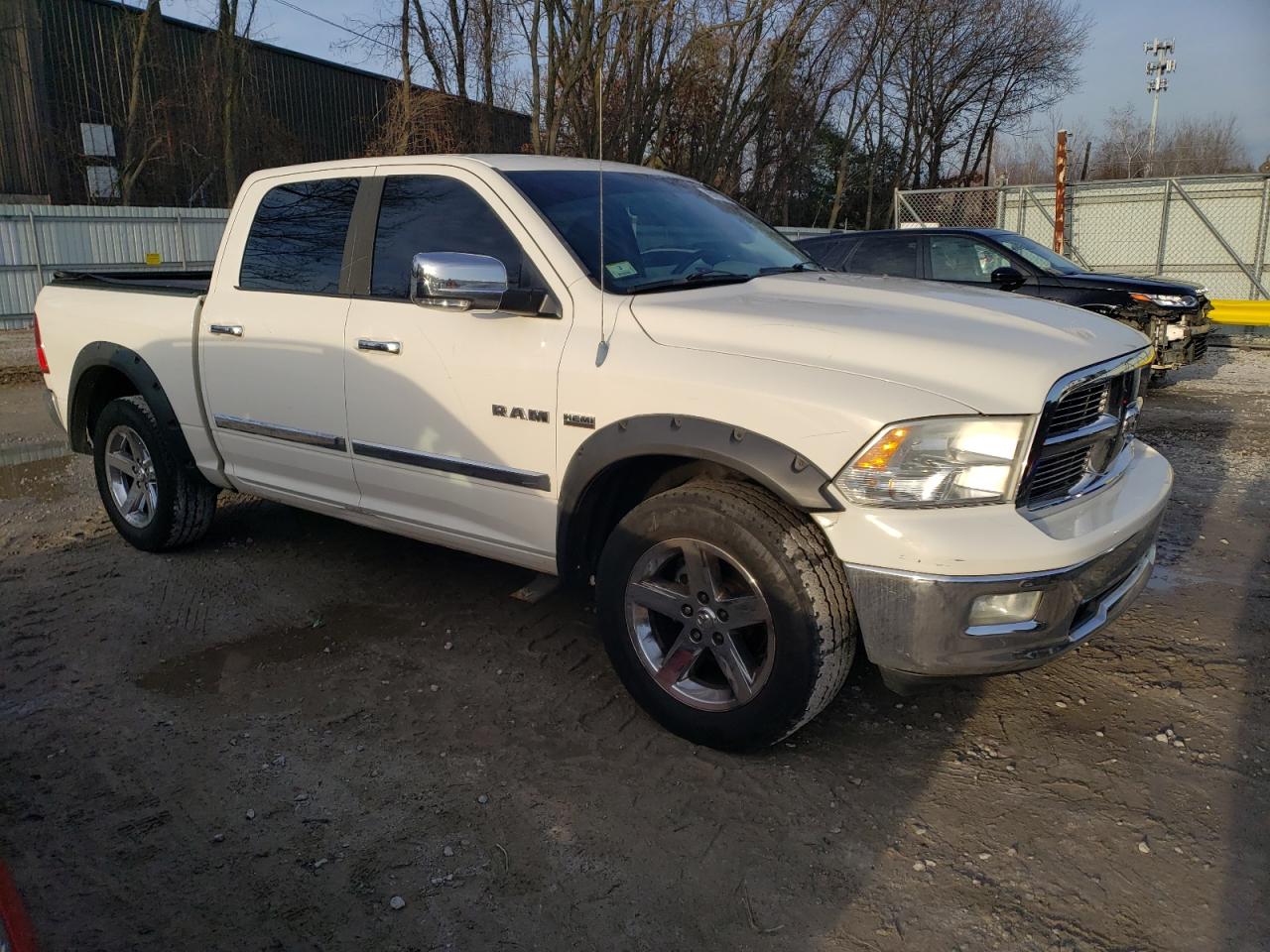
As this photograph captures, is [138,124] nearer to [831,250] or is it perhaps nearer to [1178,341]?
[831,250]

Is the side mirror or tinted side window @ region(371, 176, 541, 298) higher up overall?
tinted side window @ region(371, 176, 541, 298)

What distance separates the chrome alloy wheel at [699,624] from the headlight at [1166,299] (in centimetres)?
806

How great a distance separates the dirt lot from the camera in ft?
8.20

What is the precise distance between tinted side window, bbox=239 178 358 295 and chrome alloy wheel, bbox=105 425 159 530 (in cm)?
129

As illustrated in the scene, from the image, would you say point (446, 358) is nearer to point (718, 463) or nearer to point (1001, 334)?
point (718, 463)

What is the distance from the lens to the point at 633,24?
60.7 feet

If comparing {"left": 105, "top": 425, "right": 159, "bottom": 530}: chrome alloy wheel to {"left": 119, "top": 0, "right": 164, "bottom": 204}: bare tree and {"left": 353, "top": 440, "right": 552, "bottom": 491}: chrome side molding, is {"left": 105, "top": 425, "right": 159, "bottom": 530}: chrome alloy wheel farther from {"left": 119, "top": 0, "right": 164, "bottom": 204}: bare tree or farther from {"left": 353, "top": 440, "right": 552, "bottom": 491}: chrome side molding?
{"left": 119, "top": 0, "right": 164, "bottom": 204}: bare tree

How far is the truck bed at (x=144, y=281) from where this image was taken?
516 cm

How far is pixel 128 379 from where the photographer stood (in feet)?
17.5

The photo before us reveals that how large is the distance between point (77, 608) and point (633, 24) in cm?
1696

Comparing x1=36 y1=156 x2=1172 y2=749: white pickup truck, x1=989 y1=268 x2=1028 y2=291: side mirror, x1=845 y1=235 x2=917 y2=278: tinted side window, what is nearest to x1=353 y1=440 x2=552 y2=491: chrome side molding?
x1=36 y1=156 x2=1172 y2=749: white pickup truck

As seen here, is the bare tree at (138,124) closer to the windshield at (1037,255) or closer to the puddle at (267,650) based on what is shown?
the windshield at (1037,255)

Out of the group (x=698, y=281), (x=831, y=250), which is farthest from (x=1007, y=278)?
(x=698, y=281)

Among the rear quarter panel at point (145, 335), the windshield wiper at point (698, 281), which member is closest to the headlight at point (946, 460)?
the windshield wiper at point (698, 281)
